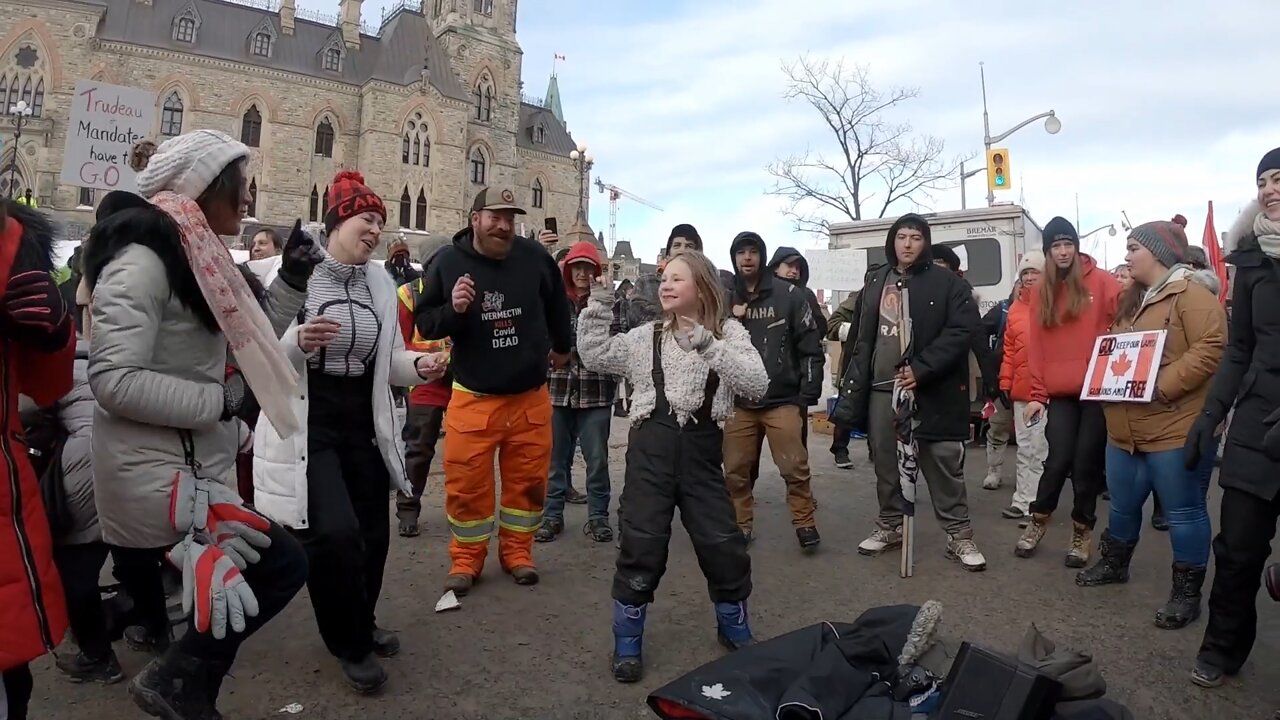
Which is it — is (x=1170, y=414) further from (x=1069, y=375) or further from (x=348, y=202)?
(x=348, y=202)

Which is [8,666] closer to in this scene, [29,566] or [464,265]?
[29,566]

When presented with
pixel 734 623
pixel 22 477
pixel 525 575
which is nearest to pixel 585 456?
pixel 525 575

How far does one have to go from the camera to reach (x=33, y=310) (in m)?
1.93

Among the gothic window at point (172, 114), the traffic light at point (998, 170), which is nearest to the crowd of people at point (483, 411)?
the traffic light at point (998, 170)

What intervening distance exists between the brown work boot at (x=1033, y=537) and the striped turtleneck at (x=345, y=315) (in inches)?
178

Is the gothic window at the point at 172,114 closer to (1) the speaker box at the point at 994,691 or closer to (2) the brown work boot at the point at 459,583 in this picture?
(2) the brown work boot at the point at 459,583

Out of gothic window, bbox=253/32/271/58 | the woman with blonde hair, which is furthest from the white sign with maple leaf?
gothic window, bbox=253/32/271/58

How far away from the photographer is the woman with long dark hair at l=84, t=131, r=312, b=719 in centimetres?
217

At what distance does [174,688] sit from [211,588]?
0.57 meters

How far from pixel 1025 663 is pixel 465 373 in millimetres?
3135

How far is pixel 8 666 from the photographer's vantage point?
184cm

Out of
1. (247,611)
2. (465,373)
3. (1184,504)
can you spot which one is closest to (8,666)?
(247,611)

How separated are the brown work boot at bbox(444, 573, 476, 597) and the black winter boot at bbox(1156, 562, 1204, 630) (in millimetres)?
3788

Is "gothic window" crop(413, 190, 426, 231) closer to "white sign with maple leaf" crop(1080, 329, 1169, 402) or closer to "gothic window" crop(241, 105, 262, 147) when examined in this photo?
"gothic window" crop(241, 105, 262, 147)
